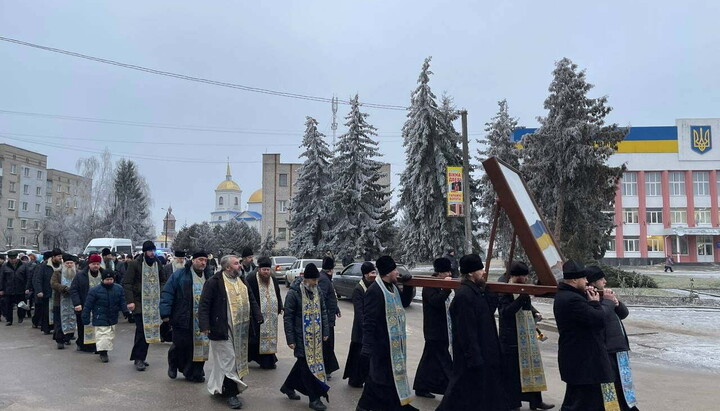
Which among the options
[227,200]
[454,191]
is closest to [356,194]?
[454,191]

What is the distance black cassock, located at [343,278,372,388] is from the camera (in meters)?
7.77

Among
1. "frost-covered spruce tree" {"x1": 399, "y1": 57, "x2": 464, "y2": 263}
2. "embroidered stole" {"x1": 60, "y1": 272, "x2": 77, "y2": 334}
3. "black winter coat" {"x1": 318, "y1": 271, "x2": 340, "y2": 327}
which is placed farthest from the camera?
"frost-covered spruce tree" {"x1": 399, "y1": 57, "x2": 464, "y2": 263}

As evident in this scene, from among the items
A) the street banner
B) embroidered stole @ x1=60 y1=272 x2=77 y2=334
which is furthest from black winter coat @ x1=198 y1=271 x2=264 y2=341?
the street banner

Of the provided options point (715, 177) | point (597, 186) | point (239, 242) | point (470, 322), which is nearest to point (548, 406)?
point (470, 322)

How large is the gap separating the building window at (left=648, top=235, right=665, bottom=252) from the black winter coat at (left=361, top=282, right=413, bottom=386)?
61.0 meters

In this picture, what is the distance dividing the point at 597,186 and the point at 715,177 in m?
43.3

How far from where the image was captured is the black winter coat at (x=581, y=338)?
5320 mm

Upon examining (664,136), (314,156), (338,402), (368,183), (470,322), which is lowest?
(338,402)

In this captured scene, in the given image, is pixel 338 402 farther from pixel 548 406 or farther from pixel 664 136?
pixel 664 136

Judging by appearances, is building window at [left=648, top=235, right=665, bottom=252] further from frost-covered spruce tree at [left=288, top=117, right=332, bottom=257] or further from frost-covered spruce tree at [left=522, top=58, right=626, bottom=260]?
frost-covered spruce tree at [left=288, top=117, right=332, bottom=257]

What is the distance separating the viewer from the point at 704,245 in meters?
58.6

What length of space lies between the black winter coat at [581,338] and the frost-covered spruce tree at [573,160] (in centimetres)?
2014

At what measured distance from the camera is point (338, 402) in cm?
709

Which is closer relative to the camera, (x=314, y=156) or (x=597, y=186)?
(x=597, y=186)
